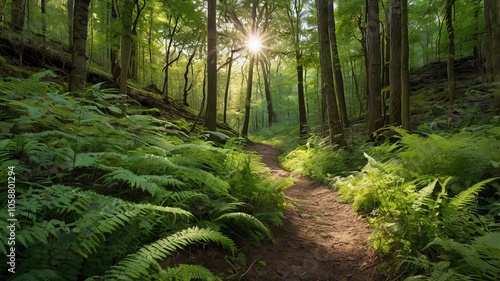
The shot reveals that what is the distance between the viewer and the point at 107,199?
2203mm

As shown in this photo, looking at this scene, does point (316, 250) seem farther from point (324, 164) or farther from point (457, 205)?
point (324, 164)

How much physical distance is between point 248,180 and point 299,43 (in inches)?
472

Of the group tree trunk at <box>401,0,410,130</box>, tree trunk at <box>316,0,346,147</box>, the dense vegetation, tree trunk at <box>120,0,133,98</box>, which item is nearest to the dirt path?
the dense vegetation

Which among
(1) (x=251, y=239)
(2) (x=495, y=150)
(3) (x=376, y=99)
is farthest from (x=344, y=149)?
(1) (x=251, y=239)

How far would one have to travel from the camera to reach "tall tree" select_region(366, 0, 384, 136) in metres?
8.14

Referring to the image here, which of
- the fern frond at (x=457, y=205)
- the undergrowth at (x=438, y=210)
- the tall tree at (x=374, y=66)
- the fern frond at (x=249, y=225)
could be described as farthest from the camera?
the tall tree at (x=374, y=66)

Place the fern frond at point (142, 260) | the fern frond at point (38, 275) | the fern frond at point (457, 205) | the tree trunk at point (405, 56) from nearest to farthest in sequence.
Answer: the fern frond at point (38, 275)
the fern frond at point (142, 260)
the fern frond at point (457, 205)
the tree trunk at point (405, 56)

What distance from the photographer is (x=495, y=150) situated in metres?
3.69

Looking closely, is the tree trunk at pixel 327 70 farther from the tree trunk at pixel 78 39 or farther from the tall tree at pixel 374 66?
the tree trunk at pixel 78 39

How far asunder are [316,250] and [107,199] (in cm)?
264

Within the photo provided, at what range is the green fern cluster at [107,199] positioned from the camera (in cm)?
177

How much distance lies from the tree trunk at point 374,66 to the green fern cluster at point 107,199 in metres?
5.50

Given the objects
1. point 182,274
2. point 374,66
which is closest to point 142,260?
point 182,274

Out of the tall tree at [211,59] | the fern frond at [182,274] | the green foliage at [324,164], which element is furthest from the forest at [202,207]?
the tall tree at [211,59]
